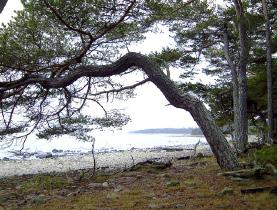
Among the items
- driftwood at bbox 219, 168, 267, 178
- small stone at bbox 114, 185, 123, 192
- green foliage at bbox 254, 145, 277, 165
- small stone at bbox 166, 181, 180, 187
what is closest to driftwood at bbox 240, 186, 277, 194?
green foliage at bbox 254, 145, 277, 165

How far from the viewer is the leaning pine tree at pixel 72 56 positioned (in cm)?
844

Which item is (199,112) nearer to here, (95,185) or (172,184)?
(172,184)

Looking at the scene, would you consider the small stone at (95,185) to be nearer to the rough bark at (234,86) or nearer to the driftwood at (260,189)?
the driftwood at (260,189)

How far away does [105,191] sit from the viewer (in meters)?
7.55

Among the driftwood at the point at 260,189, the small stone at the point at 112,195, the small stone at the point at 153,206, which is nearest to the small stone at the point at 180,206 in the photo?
the small stone at the point at 153,206

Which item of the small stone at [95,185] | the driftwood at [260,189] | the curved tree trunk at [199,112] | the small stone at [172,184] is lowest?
the small stone at [95,185]

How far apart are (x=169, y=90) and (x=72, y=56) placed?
3.02 meters

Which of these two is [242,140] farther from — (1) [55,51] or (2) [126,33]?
(1) [55,51]

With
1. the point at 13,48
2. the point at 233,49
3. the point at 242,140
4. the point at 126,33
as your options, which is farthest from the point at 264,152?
the point at 233,49

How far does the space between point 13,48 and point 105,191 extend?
13.9 ft

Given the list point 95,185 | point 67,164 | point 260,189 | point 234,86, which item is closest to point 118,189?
point 95,185

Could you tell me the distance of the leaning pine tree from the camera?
8.44 metres

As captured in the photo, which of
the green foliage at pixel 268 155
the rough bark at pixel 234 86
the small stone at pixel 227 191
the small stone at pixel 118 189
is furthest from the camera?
the rough bark at pixel 234 86

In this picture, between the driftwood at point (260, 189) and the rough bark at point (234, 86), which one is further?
the rough bark at point (234, 86)
